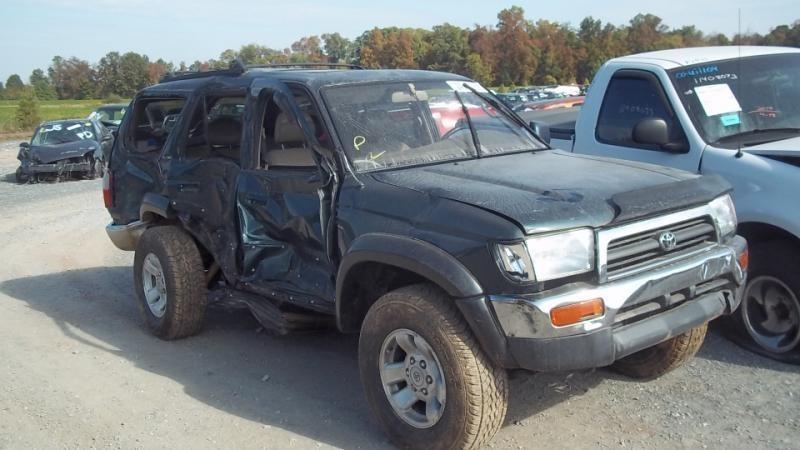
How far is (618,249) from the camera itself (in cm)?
373

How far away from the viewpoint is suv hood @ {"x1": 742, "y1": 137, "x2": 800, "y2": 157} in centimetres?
496

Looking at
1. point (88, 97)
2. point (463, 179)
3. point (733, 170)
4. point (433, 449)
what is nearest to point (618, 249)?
point (463, 179)

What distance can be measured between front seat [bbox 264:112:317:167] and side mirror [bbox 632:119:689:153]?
2.38 metres

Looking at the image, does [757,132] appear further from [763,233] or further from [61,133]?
[61,133]

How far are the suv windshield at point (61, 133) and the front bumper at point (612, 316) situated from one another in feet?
63.3

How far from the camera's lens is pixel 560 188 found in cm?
397

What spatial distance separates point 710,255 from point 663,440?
100 cm

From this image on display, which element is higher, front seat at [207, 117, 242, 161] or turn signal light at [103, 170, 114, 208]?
front seat at [207, 117, 242, 161]

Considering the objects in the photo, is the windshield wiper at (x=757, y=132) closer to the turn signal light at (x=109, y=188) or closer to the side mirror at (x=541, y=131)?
the side mirror at (x=541, y=131)

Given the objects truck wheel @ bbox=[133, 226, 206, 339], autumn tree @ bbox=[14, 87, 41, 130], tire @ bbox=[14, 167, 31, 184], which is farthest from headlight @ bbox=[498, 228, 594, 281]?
autumn tree @ bbox=[14, 87, 41, 130]

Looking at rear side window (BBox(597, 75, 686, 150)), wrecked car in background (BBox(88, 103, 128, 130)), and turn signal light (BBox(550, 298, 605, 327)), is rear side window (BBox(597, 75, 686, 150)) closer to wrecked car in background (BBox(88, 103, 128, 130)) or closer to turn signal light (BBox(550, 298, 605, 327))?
turn signal light (BBox(550, 298, 605, 327))

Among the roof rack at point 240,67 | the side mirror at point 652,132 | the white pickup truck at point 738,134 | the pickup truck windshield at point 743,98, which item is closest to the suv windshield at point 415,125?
the white pickup truck at point 738,134

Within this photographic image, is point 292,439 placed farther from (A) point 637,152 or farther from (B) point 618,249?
(A) point 637,152

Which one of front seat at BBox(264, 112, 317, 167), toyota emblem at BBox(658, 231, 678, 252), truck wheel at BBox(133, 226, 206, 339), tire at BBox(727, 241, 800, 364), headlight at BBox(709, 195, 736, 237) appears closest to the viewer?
toyota emblem at BBox(658, 231, 678, 252)
